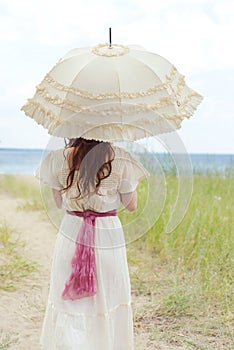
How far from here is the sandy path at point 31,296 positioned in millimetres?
3179

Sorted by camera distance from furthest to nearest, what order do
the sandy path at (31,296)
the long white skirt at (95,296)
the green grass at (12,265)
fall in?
the green grass at (12,265) < the sandy path at (31,296) < the long white skirt at (95,296)

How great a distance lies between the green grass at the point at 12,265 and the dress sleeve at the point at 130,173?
70.8 inches

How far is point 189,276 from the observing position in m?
3.78

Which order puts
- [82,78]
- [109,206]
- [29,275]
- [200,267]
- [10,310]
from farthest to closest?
[29,275] → [200,267] → [10,310] → [109,206] → [82,78]

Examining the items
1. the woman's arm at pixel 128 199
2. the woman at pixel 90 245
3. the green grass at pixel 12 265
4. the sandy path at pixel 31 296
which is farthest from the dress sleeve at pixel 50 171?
the green grass at pixel 12 265

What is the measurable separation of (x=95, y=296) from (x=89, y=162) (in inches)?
20.2

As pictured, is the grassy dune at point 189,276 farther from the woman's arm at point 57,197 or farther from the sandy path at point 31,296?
the woman's arm at point 57,197

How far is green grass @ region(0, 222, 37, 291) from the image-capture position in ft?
13.2

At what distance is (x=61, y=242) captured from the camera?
2.42 m

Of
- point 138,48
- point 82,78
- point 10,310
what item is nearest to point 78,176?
point 82,78

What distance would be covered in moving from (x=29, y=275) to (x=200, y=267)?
3.57 feet

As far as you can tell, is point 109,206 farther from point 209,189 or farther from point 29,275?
point 209,189

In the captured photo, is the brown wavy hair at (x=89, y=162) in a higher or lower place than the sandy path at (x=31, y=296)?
higher

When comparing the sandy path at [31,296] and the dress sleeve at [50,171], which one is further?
the sandy path at [31,296]
